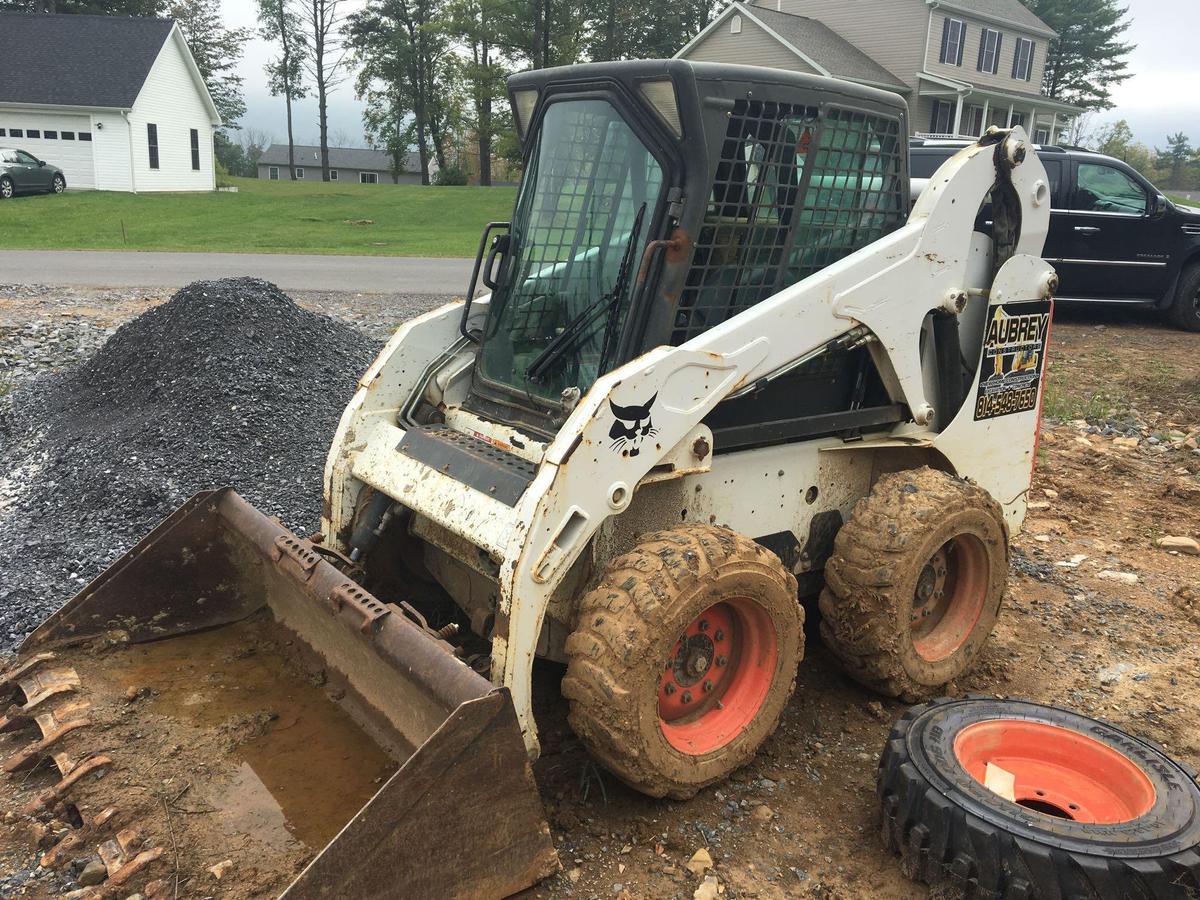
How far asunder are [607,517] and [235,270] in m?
13.9

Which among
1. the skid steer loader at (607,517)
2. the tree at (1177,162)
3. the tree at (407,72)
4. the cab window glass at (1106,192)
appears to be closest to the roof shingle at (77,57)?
the tree at (407,72)

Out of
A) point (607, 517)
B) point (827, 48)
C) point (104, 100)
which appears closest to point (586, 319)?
point (607, 517)

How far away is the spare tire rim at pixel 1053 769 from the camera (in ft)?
10.8

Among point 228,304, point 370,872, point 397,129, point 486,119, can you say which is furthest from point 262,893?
point 397,129

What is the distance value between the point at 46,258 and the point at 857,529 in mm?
15813

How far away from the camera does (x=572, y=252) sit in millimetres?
3807

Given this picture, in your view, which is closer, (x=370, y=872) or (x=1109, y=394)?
(x=370, y=872)

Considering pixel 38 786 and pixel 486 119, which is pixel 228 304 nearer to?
pixel 38 786

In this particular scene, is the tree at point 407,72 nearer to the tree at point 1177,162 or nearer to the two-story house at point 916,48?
the two-story house at point 916,48

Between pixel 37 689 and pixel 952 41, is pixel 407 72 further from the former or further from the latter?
pixel 37 689

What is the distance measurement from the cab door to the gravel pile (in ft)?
26.1

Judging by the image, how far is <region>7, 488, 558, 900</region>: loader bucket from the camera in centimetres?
262

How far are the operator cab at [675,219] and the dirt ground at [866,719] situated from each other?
47.8 inches

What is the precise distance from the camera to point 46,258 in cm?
1584
